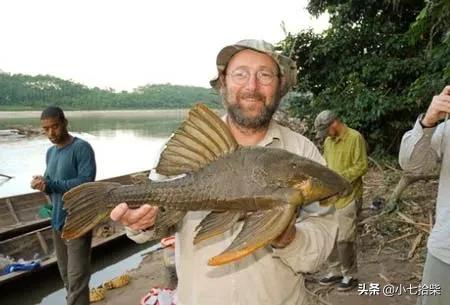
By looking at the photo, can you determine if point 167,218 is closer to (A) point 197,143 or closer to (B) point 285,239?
(A) point 197,143

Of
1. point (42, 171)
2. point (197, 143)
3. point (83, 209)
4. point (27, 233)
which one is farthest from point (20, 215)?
point (42, 171)

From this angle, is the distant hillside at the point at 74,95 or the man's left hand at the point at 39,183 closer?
the man's left hand at the point at 39,183

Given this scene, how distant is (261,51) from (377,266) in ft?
15.7

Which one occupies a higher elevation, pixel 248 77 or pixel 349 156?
pixel 248 77

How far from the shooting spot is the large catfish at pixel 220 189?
1.39m

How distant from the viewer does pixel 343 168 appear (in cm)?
487

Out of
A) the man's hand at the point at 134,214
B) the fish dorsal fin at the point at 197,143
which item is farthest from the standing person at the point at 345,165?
the man's hand at the point at 134,214

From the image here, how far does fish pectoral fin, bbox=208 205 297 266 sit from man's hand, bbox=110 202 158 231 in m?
0.38

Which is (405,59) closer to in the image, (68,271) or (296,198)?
(68,271)

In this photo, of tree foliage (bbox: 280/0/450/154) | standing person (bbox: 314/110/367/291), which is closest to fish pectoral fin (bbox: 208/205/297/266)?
standing person (bbox: 314/110/367/291)

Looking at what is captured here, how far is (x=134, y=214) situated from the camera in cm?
159

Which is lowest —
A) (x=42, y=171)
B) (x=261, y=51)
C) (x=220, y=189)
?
(x=42, y=171)

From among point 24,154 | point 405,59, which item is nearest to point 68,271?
point 405,59

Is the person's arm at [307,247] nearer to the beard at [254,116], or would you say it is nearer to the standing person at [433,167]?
the beard at [254,116]
